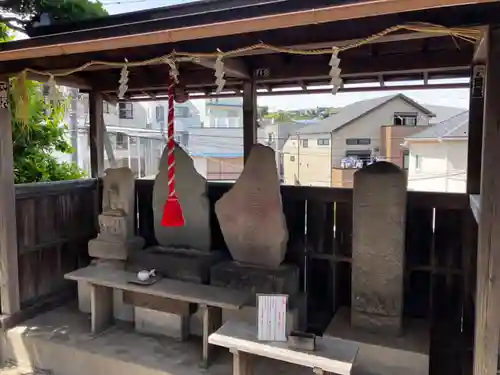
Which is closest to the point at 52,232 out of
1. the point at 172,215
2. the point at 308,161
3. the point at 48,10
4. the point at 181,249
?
the point at 181,249

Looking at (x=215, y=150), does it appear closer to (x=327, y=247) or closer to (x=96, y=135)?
(x=96, y=135)

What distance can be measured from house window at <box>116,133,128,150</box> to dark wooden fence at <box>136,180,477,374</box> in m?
6.71

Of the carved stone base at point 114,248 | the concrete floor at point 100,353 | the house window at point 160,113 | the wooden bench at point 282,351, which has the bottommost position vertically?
the concrete floor at point 100,353

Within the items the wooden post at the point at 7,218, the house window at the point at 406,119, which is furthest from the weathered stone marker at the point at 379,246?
the house window at the point at 406,119

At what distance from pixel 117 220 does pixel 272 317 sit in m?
2.57

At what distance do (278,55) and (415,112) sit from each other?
15.2 feet

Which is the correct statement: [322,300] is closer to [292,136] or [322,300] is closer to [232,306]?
[232,306]

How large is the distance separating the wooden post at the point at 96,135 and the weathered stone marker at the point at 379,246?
3.92 m

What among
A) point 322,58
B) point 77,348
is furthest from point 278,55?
point 77,348

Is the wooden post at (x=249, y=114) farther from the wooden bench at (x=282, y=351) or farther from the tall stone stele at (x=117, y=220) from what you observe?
the wooden bench at (x=282, y=351)

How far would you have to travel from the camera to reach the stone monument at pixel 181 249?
4.22m

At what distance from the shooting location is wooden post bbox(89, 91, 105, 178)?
5.86 metres

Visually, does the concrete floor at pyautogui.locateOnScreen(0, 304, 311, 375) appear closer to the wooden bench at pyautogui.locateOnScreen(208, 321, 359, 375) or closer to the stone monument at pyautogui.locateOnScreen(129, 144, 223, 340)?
the stone monument at pyautogui.locateOnScreen(129, 144, 223, 340)

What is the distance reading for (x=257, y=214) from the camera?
409 cm
